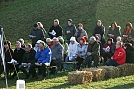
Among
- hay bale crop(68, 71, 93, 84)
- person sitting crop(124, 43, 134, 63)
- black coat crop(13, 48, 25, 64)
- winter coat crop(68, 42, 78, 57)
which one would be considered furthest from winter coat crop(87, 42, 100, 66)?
black coat crop(13, 48, 25, 64)

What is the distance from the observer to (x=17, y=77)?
44.4 ft

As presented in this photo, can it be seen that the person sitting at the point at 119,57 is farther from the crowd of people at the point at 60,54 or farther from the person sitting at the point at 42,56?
the person sitting at the point at 42,56

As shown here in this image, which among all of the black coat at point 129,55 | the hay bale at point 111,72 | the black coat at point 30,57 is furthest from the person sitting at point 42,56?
the black coat at point 129,55

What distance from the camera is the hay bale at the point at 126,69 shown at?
514 inches

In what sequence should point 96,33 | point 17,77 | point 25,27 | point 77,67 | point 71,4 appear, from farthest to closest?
point 71,4
point 25,27
point 96,33
point 77,67
point 17,77

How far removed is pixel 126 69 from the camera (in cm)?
1316

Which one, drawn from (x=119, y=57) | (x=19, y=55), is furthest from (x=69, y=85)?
(x=19, y=55)

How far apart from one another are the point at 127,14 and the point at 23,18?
25.5 feet

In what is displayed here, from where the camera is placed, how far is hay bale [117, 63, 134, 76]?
42.9ft

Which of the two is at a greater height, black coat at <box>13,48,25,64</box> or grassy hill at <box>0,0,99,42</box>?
grassy hill at <box>0,0,99,42</box>

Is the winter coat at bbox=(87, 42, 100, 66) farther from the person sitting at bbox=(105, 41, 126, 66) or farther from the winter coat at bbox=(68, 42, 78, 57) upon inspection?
Answer: the person sitting at bbox=(105, 41, 126, 66)

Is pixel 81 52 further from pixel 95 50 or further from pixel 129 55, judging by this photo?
pixel 129 55

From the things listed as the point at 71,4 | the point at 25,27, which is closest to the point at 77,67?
the point at 25,27

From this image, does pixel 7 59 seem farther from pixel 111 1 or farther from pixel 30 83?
Answer: pixel 111 1
